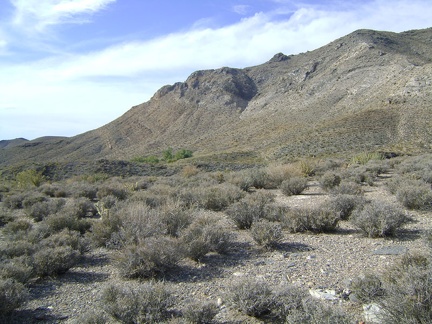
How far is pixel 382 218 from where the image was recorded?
766 centimetres

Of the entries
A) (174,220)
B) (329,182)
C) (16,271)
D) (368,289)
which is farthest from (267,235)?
(329,182)

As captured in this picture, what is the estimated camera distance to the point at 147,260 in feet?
20.7

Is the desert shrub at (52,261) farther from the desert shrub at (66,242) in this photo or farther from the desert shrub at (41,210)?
the desert shrub at (41,210)

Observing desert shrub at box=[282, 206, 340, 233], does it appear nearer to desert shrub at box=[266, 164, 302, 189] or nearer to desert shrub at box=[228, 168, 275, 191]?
desert shrub at box=[228, 168, 275, 191]

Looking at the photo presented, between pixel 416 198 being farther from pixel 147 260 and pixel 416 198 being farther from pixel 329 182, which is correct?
pixel 147 260

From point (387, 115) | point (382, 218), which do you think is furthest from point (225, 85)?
point (382, 218)

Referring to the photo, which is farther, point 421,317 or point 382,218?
point 382,218

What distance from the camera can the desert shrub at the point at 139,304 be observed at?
4.50m

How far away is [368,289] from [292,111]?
218 ft

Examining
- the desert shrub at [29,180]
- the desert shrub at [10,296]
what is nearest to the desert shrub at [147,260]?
the desert shrub at [10,296]

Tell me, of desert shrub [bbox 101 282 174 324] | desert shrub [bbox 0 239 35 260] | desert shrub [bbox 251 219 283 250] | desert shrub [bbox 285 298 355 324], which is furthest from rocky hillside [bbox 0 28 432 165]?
desert shrub [bbox 101 282 174 324]

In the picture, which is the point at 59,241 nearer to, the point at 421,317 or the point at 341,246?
the point at 341,246

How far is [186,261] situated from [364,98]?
183 feet

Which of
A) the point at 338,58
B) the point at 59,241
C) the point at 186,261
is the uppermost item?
the point at 338,58
